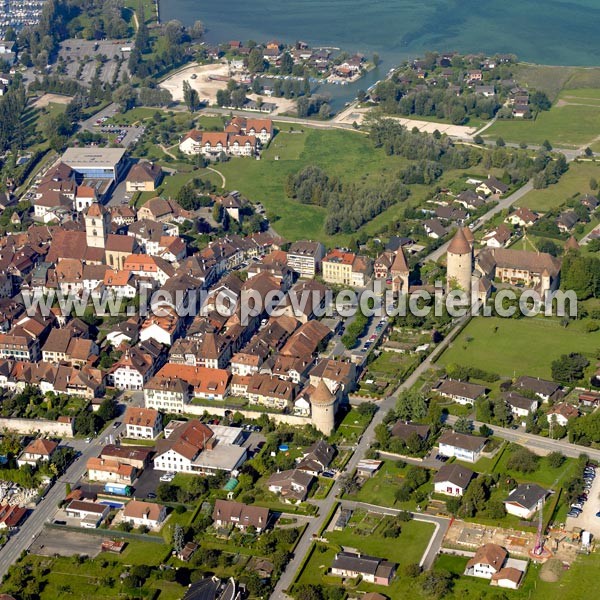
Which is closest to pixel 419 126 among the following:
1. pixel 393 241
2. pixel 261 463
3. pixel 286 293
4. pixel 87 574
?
pixel 393 241

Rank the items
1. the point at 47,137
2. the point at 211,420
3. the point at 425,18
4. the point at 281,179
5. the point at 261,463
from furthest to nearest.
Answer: the point at 425,18, the point at 47,137, the point at 281,179, the point at 211,420, the point at 261,463

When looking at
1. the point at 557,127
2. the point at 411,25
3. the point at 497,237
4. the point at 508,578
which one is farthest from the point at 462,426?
the point at 411,25

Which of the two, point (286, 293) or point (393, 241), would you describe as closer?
point (286, 293)

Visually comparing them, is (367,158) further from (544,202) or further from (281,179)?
(544,202)

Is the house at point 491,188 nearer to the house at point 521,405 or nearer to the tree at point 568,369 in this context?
the tree at point 568,369

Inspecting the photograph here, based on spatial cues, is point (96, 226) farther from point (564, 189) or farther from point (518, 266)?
point (564, 189)

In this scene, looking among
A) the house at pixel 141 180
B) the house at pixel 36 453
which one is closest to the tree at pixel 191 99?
the house at pixel 141 180
